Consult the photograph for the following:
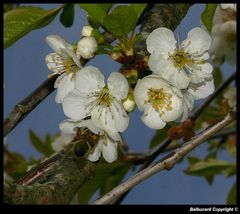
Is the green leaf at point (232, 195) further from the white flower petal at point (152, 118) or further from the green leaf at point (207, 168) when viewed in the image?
the white flower petal at point (152, 118)

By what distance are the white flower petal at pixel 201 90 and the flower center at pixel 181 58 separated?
0.21 ft

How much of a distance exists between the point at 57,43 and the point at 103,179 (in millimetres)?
848

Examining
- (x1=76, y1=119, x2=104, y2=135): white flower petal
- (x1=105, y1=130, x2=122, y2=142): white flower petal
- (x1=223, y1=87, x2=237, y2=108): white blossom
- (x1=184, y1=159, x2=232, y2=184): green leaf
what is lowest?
(x1=105, y1=130, x2=122, y2=142): white flower petal

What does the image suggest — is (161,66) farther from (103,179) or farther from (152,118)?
(103,179)

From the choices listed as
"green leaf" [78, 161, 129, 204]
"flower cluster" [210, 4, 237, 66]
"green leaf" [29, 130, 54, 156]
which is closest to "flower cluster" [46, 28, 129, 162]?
"green leaf" [78, 161, 129, 204]

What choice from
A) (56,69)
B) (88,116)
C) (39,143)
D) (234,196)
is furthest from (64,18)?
(39,143)

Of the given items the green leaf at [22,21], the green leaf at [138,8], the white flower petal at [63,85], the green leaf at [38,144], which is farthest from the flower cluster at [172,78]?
the green leaf at [38,144]

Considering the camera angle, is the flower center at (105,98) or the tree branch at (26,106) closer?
the tree branch at (26,106)

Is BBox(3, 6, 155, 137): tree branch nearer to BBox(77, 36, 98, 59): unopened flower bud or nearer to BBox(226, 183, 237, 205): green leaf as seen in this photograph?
BBox(77, 36, 98, 59): unopened flower bud

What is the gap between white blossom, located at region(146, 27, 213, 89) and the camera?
4.23ft

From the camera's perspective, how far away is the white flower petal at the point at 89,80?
4.24ft

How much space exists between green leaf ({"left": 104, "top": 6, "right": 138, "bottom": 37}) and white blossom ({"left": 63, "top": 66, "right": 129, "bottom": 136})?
120mm

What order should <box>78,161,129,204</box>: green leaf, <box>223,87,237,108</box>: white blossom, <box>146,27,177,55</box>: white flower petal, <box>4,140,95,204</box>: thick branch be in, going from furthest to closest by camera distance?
<box>223,87,237,108</box>: white blossom < <box>78,161,129,204</box>: green leaf < <box>146,27,177,55</box>: white flower petal < <box>4,140,95,204</box>: thick branch

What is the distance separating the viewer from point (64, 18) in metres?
1.66
